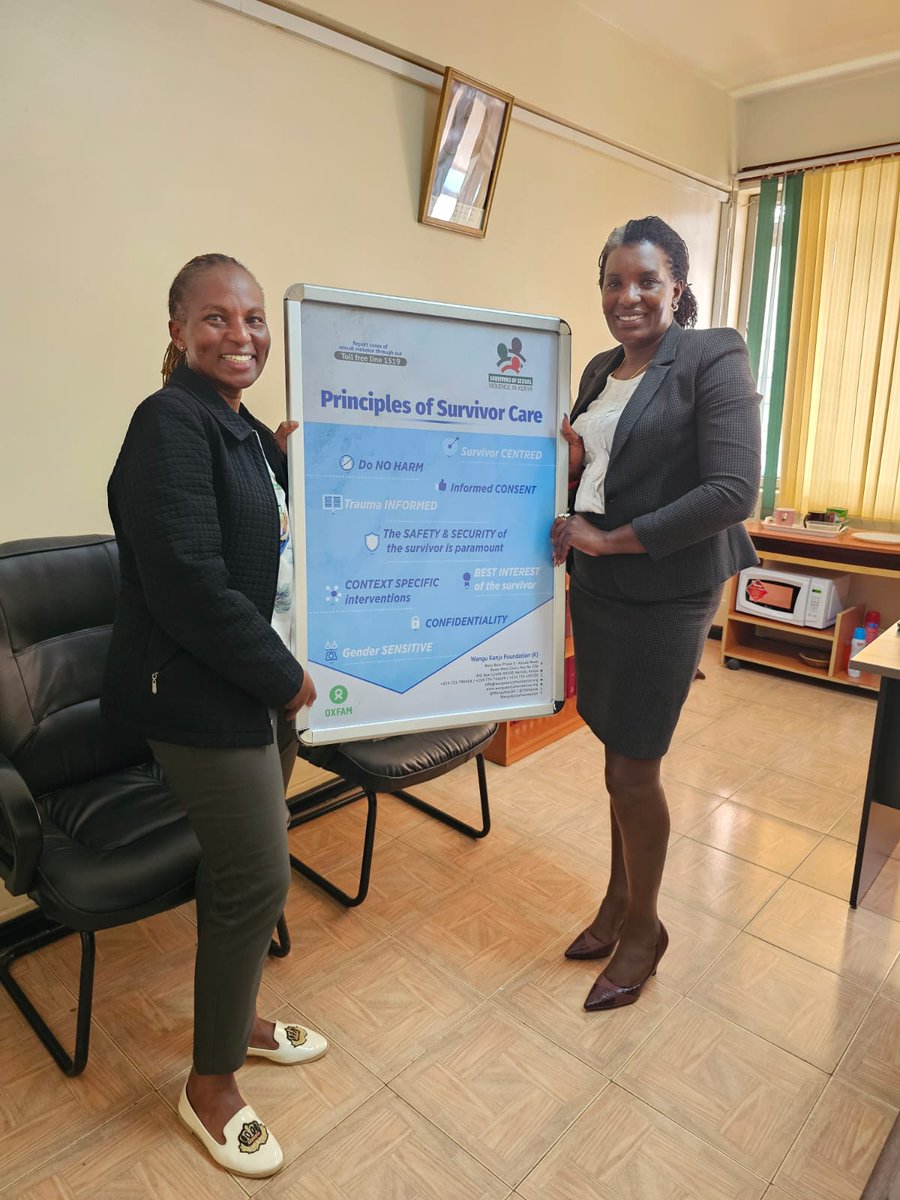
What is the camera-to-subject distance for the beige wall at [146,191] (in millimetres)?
1795

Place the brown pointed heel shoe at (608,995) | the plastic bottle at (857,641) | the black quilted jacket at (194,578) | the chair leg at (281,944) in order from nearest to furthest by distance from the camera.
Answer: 1. the black quilted jacket at (194,578)
2. the brown pointed heel shoe at (608,995)
3. the chair leg at (281,944)
4. the plastic bottle at (857,641)

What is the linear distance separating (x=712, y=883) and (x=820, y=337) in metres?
3.00

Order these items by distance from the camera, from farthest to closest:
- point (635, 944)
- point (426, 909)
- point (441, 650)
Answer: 1. point (426, 909)
2. point (635, 944)
3. point (441, 650)

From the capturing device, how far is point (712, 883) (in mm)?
2268

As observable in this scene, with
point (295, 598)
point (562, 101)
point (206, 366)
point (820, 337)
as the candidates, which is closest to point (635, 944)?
point (295, 598)

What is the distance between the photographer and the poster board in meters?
1.46

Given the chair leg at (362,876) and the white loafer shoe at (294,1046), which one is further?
the chair leg at (362,876)

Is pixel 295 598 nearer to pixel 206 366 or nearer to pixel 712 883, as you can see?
pixel 206 366

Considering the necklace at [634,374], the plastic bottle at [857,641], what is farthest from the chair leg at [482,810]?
the plastic bottle at [857,641]

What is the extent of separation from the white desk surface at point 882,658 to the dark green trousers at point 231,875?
59.3 inches

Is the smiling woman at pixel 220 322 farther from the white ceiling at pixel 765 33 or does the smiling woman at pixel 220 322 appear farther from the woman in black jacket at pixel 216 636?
the white ceiling at pixel 765 33

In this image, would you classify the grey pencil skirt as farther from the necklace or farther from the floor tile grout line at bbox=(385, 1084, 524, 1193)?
the floor tile grout line at bbox=(385, 1084, 524, 1193)

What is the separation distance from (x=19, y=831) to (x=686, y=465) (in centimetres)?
145

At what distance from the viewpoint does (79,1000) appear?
1.58 metres
